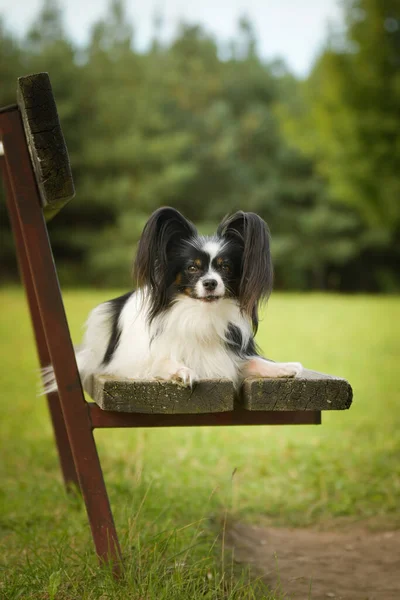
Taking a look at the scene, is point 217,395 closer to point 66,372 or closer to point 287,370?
point 287,370

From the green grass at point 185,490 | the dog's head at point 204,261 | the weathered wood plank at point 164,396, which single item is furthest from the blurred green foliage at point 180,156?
the weathered wood plank at point 164,396

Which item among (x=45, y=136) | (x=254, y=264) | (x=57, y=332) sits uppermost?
(x=45, y=136)

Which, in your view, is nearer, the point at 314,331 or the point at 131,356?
the point at 131,356

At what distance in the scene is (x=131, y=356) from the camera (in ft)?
7.68

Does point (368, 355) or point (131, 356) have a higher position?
point (131, 356)

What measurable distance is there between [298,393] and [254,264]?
42 cm

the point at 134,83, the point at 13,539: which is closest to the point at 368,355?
the point at 13,539

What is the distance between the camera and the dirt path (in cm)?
247

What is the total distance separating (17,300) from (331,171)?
7030 mm

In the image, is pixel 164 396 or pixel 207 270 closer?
pixel 164 396

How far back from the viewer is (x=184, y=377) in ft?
6.81

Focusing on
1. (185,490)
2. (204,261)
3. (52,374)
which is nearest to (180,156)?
(185,490)

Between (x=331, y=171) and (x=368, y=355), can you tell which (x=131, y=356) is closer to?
(x=368, y=355)

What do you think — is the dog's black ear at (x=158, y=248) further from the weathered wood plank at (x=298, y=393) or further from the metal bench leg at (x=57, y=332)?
the weathered wood plank at (x=298, y=393)
